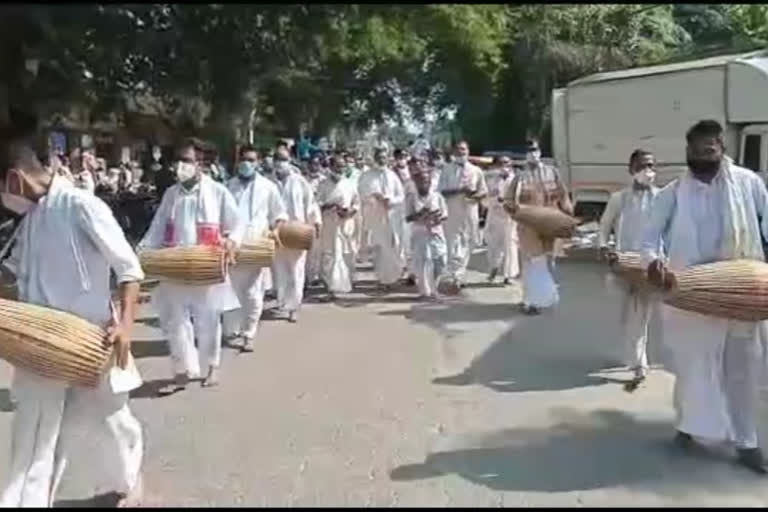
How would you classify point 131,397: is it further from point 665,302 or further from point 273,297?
point 273,297

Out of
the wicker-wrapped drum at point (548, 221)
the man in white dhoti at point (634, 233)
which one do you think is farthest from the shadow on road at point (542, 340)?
the wicker-wrapped drum at point (548, 221)

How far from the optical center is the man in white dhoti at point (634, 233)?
791 cm

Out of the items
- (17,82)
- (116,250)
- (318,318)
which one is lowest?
(318,318)

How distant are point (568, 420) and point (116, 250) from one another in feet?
10.1

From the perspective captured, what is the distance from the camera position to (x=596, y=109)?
19875 millimetres

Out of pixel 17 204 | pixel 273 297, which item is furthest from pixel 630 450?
pixel 273 297

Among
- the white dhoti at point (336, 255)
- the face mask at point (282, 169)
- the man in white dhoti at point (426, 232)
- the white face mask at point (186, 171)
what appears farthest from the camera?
the white dhoti at point (336, 255)

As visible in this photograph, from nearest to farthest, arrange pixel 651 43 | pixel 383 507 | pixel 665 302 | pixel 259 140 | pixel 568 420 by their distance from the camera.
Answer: pixel 383 507 → pixel 665 302 → pixel 568 420 → pixel 259 140 → pixel 651 43

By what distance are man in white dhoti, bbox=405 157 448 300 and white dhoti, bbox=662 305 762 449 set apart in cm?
690

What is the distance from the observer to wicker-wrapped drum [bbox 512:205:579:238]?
1071 cm

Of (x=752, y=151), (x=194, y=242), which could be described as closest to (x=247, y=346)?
(x=194, y=242)

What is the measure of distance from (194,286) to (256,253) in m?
1.51

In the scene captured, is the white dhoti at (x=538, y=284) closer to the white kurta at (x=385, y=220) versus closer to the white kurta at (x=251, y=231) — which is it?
the white kurta at (x=251, y=231)

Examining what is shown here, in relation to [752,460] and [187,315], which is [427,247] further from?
[752,460]
